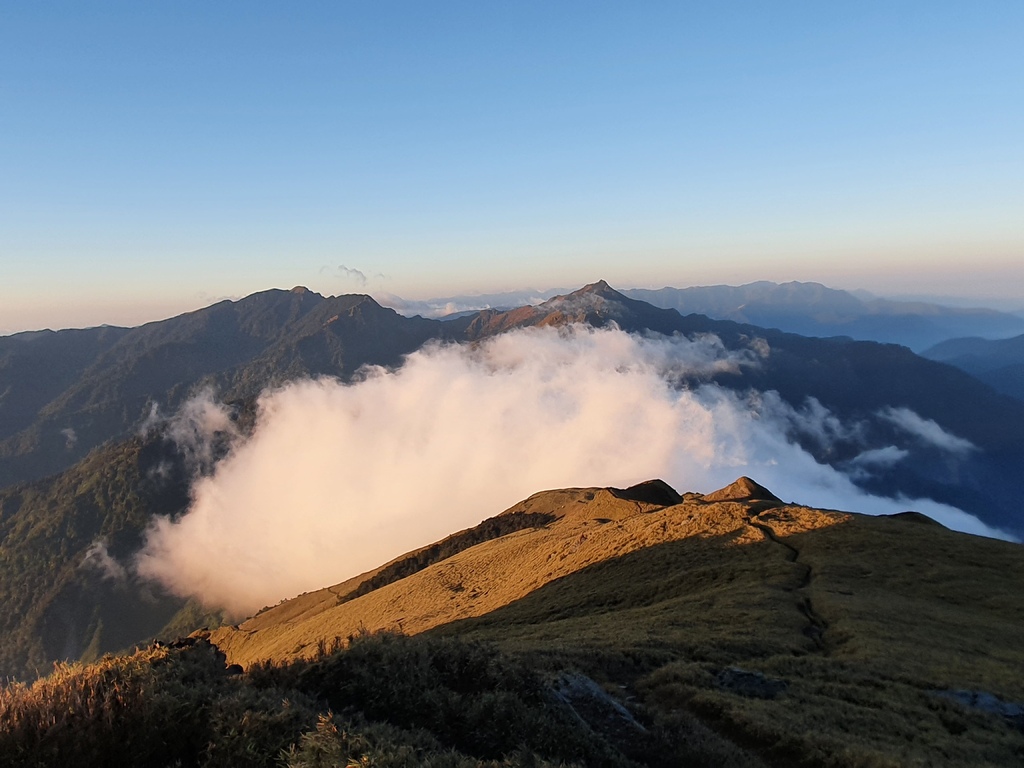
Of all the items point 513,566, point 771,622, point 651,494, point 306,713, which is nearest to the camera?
point 306,713

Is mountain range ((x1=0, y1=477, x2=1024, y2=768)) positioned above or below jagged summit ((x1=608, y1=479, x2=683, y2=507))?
above

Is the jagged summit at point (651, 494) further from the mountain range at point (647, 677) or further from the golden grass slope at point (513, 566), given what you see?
the mountain range at point (647, 677)

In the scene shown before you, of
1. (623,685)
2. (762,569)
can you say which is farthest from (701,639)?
(762,569)

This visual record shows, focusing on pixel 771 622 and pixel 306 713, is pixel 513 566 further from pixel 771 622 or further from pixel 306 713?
pixel 306 713

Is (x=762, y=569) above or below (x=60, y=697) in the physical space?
below

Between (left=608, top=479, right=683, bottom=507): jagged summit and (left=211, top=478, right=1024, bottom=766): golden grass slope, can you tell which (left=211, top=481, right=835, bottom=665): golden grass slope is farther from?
(left=608, top=479, right=683, bottom=507): jagged summit

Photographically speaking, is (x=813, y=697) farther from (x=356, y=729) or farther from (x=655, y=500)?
(x=655, y=500)

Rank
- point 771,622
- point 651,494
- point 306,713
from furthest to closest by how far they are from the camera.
→ point 651,494, point 771,622, point 306,713

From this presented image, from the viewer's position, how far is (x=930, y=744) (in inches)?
664

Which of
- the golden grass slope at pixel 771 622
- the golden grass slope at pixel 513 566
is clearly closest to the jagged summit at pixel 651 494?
the golden grass slope at pixel 513 566

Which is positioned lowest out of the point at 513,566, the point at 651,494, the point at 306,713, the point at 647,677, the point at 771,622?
the point at 651,494

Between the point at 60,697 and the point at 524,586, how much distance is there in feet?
162

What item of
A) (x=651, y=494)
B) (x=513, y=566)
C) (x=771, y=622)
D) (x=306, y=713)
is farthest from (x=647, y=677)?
(x=651, y=494)

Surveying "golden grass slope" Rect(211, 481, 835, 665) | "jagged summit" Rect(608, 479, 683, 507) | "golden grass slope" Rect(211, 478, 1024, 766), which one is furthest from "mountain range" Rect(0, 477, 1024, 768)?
"jagged summit" Rect(608, 479, 683, 507)
